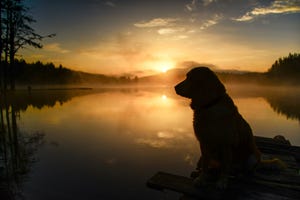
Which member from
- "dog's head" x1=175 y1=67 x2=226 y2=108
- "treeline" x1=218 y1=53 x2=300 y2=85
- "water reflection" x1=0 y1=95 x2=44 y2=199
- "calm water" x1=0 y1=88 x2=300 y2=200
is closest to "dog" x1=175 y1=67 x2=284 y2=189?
"dog's head" x1=175 y1=67 x2=226 y2=108

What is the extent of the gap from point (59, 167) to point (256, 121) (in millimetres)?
12748

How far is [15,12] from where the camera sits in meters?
27.5

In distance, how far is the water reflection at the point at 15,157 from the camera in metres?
5.27

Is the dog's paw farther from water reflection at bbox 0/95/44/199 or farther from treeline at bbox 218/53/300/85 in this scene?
treeline at bbox 218/53/300/85

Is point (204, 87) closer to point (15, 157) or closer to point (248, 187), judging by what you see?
point (248, 187)

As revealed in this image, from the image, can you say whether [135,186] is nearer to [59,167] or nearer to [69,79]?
[59,167]

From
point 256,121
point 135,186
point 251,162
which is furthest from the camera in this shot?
point 256,121

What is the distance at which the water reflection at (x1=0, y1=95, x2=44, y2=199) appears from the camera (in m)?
5.27

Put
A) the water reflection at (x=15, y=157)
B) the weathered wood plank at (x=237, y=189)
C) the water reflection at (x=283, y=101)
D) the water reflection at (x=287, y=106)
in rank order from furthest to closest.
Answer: the water reflection at (x=283, y=101)
the water reflection at (x=287, y=106)
the water reflection at (x=15, y=157)
the weathered wood plank at (x=237, y=189)

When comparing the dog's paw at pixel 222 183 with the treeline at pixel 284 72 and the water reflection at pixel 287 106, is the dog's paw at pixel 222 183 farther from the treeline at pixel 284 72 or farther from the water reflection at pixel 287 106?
the treeline at pixel 284 72

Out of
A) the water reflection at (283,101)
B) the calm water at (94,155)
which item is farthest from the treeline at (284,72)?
the calm water at (94,155)

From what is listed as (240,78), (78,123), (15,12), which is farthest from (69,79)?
(240,78)

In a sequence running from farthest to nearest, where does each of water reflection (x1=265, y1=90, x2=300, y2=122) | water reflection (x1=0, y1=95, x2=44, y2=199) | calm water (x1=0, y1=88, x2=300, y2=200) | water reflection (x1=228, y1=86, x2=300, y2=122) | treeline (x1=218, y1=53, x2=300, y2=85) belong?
treeline (x1=218, y1=53, x2=300, y2=85) < water reflection (x1=228, y1=86, x2=300, y2=122) < water reflection (x1=265, y1=90, x2=300, y2=122) < calm water (x1=0, y1=88, x2=300, y2=200) < water reflection (x1=0, y1=95, x2=44, y2=199)

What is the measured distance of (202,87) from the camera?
3375 mm
